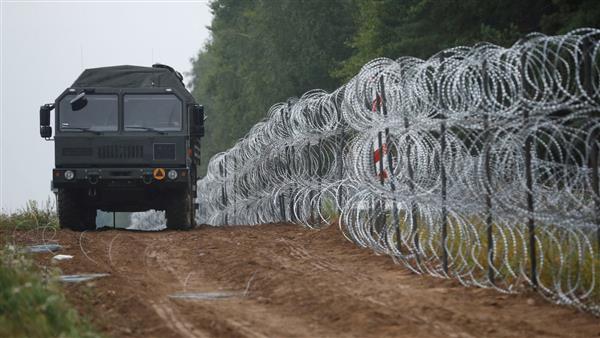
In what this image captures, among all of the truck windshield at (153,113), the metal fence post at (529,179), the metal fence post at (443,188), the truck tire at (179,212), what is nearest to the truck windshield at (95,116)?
the truck windshield at (153,113)

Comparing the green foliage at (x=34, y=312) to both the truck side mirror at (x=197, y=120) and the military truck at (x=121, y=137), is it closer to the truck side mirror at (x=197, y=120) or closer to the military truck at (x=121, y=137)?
the military truck at (x=121, y=137)

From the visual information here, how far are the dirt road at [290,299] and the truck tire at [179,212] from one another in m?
5.93

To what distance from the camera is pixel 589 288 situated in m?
10.4

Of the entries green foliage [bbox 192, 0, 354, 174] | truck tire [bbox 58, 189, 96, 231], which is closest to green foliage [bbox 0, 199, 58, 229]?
truck tire [bbox 58, 189, 96, 231]

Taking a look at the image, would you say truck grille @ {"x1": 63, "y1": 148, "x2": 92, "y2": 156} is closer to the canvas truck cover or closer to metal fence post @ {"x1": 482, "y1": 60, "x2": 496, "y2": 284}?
the canvas truck cover

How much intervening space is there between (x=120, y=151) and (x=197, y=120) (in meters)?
1.56

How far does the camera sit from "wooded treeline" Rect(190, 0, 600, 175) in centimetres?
3084

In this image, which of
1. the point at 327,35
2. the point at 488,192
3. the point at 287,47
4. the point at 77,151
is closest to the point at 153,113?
the point at 77,151

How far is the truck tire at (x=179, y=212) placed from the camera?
21812 millimetres

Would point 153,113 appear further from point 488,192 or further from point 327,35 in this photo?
point 327,35

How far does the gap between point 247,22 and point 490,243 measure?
53789mm

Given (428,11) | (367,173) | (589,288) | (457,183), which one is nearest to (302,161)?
(367,173)

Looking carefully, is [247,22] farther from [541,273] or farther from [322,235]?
[541,273]

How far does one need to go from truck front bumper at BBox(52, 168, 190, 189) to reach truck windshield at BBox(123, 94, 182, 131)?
80 cm
